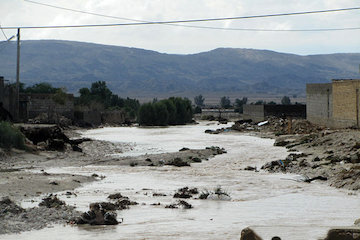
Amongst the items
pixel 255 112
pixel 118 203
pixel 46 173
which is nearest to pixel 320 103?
pixel 255 112

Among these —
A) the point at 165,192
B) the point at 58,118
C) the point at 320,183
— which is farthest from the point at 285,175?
the point at 58,118

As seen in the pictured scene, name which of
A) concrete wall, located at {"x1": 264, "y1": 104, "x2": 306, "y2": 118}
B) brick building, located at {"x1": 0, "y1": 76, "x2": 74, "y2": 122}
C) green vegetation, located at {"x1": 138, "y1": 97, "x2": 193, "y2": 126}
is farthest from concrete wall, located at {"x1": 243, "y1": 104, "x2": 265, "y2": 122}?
brick building, located at {"x1": 0, "y1": 76, "x2": 74, "y2": 122}

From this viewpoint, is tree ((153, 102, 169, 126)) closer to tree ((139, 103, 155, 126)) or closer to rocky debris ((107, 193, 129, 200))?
tree ((139, 103, 155, 126))

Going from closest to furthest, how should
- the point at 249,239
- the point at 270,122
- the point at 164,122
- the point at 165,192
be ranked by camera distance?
the point at 249,239 < the point at 165,192 < the point at 270,122 < the point at 164,122

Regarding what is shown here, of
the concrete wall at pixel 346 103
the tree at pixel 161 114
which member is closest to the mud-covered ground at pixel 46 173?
the concrete wall at pixel 346 103

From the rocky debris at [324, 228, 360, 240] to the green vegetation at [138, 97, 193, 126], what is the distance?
78742mm

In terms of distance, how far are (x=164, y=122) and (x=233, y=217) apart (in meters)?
75.1

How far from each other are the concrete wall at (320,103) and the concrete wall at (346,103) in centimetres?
129

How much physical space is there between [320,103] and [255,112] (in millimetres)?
27569

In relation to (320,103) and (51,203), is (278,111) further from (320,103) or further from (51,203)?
(51,203)

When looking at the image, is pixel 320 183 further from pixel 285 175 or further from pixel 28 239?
pixel 28 239

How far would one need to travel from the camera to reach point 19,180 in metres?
18.5

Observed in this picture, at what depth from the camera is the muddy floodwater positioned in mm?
11305

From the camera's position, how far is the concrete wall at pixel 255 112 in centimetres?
7162
